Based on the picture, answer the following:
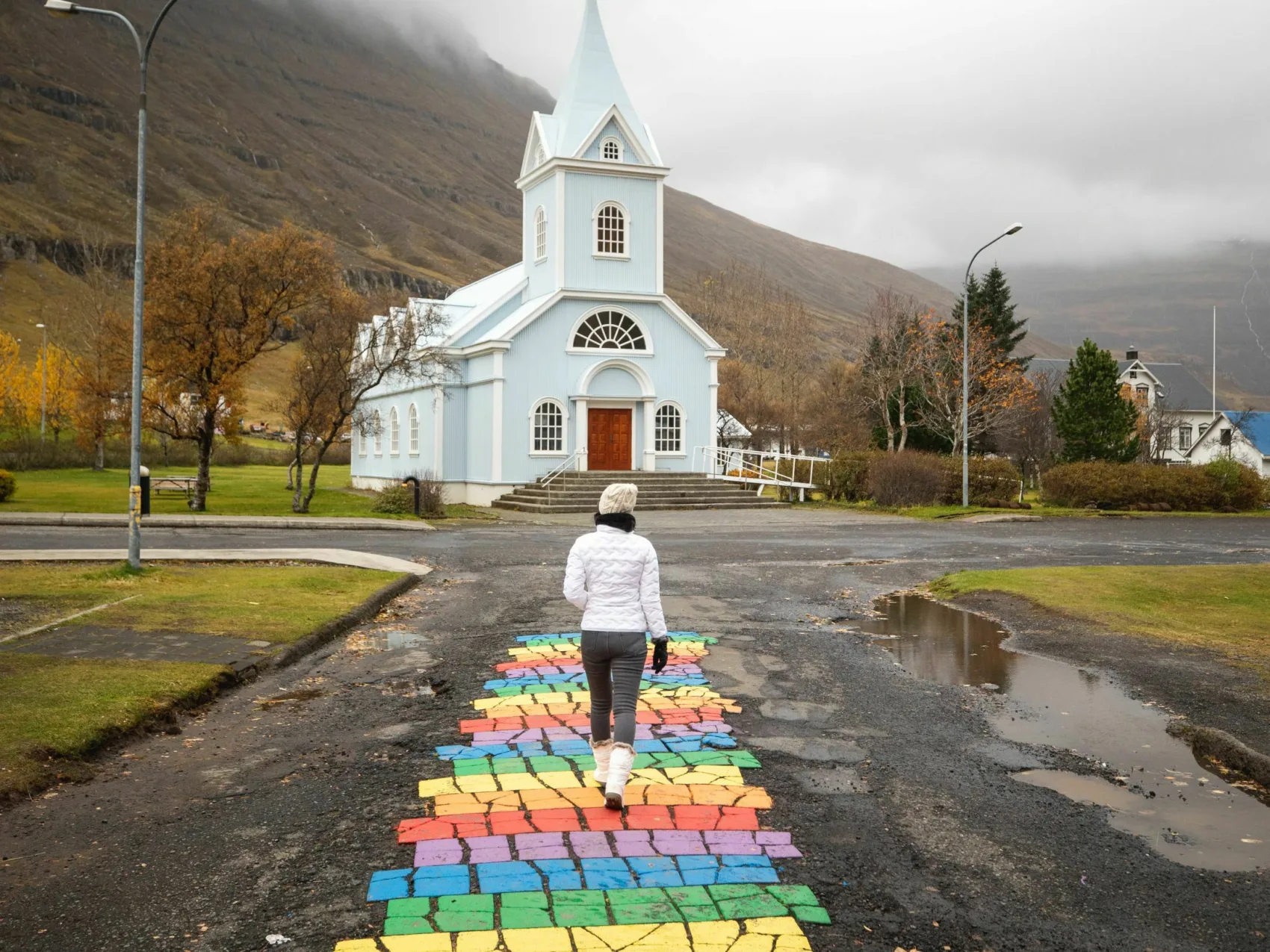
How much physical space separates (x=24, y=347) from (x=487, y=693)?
134459 millimetres

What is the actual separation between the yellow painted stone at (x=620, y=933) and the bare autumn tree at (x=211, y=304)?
26189 millimetres

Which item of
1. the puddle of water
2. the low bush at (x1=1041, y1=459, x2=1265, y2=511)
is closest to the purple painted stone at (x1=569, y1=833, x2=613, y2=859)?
the puddle of water

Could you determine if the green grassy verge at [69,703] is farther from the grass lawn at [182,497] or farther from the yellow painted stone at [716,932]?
the grass lawn at [182,497]

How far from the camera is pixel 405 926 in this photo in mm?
4430

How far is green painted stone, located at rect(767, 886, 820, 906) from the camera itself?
4.68 meters

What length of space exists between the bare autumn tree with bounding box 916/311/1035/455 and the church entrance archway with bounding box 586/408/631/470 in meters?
13.8

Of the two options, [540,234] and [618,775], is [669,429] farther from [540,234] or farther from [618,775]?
[618,775]

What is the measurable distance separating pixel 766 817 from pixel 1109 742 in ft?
9.66

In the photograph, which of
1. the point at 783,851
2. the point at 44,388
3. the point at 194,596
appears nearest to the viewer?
the point at 783,851

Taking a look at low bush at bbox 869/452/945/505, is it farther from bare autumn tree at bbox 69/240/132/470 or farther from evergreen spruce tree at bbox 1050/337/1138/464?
bare autumn tree at bbox 69/240/132/470

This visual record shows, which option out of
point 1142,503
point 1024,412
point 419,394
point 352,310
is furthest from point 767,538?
point 1024,412

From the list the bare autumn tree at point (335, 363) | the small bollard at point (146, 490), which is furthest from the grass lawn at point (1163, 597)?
the bare autumn tree at point (335, 363)

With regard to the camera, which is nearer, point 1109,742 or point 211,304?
point 1109,742

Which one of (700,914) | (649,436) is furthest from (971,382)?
(700,914)
